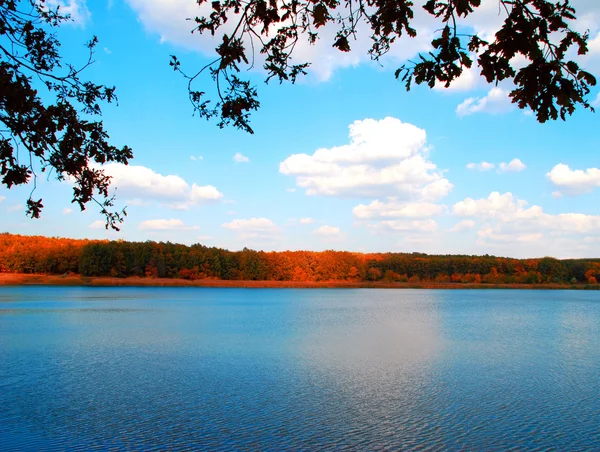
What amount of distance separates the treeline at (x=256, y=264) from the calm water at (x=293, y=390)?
238ft

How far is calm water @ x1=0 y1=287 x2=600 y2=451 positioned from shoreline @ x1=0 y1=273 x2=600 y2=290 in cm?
6910

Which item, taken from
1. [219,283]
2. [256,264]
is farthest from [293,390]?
[256,264]

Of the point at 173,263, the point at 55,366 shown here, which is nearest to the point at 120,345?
the point at 55,366

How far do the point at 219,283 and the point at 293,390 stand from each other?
89.5 metres

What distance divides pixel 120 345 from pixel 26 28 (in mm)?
15733

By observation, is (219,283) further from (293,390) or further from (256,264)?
(293,390)

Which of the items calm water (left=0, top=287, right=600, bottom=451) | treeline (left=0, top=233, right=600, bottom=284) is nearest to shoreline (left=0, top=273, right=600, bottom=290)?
treeline (left=0, top=233, right=600, bottom=284)

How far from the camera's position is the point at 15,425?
939 centimetres

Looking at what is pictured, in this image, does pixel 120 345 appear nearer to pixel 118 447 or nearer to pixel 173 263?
pixel 118 447

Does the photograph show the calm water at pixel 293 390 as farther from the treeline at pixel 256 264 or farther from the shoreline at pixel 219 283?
the treeline at pixel 256 264

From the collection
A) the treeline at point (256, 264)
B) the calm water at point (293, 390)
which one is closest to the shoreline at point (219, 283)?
the treeline at point (256, 264)

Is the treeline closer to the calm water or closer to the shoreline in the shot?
the shoreline

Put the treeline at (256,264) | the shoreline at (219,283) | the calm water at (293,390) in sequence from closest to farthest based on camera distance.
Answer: the calm water at (293,390)
the shoreline at (219,283)
the treeline at (256,264)

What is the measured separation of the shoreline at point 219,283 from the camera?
87250 mm
